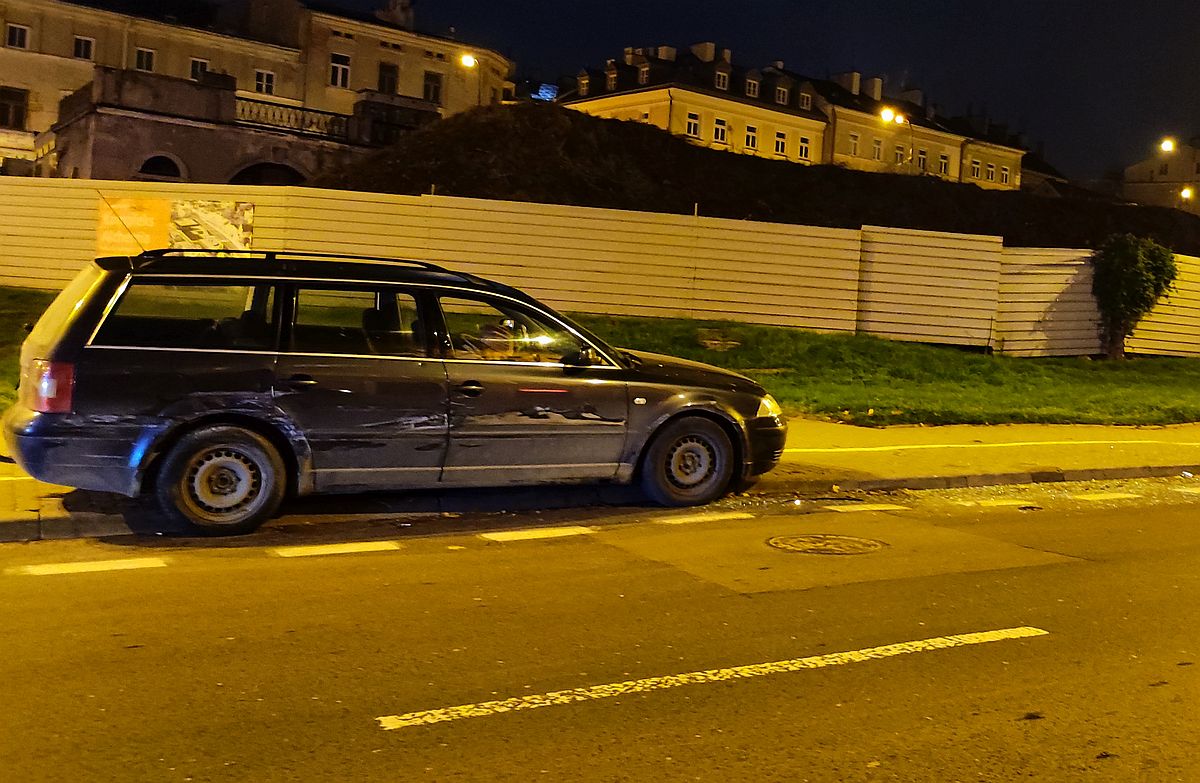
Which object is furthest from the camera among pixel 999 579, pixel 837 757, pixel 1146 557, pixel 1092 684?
pixel 1146 557

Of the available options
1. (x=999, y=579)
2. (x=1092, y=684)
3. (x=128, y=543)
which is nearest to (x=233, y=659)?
(x=128, y=543)

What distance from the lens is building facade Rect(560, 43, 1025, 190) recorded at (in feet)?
188

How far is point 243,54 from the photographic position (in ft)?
144

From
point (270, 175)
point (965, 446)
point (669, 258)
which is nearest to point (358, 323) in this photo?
point (965, 446)

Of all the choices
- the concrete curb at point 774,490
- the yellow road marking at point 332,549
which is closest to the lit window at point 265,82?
the concrete curb at point 774,490

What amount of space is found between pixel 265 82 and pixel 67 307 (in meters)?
40.2

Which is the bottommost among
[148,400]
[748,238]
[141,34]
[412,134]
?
[148,400]

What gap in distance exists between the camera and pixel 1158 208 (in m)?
49.4

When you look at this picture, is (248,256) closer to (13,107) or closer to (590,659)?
(590,659)

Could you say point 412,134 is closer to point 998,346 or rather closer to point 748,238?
point 748,238

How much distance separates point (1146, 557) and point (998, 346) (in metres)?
13.6

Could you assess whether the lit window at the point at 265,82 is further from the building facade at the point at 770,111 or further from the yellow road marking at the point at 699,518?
the yellow road marking at the point at 699,518

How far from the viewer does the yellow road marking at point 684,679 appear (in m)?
4.45

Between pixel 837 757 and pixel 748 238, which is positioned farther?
pixel 748 238
